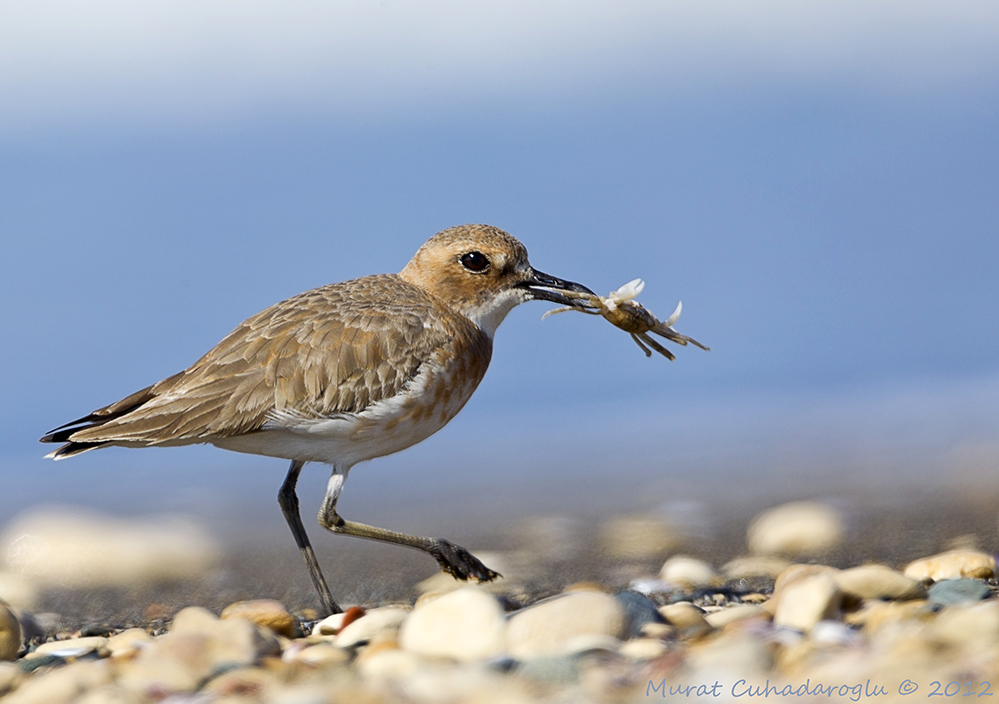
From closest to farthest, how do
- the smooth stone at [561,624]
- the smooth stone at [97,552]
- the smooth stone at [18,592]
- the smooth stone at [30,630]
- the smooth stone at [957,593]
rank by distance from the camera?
the smooth stone at [561,624] < the smooth stone at [957,593] < the smooth stone at [30,630] < the smooth stone at [18,592] < the smooth stone at [97,552]

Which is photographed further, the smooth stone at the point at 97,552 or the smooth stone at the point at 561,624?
the smooth stone at the point at 97,552

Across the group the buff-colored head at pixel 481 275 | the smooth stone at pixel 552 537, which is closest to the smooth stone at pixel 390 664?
the buff-colored head at pixel 481 275

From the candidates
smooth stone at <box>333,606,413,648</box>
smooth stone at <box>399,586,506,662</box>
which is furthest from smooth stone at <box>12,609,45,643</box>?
smooth stone at <box>399,586,506,662</box>

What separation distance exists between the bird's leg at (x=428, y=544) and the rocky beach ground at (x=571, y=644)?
0.40 metres

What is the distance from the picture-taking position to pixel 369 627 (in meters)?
5.72

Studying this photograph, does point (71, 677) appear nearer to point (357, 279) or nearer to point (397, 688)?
point (397, 688)

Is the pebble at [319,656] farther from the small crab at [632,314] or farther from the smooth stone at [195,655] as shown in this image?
the small crab at [632,314]

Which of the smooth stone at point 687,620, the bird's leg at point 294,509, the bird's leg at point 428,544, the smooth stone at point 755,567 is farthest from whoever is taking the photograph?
the smooth stone at point 755,567

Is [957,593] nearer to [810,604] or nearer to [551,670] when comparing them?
[810,604]

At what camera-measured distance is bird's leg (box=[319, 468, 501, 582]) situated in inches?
287

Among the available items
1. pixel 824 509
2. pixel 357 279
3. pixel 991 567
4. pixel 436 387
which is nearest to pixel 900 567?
pixel 991 567

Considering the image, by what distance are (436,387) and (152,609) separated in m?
2.83

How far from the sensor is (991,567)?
668 cm

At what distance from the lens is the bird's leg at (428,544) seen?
729 centimetres
